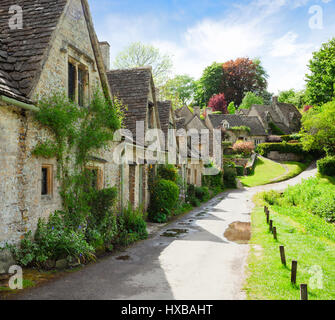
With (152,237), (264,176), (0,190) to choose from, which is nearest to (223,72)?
(264,176)

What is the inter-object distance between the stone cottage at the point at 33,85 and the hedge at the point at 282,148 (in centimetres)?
4255

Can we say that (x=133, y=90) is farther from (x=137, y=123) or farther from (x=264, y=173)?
(x=264, y=173)

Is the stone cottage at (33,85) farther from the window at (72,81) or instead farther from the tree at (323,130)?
the tree at (323,130)

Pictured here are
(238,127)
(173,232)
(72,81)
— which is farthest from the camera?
(238,127)

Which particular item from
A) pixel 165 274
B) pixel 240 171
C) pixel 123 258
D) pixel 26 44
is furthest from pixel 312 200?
pixel 240 171

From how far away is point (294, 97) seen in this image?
272 feet

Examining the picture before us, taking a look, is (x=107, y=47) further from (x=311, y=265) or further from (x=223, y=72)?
(x=223, y=72)

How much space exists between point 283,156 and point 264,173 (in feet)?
29.1

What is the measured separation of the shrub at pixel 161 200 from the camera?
16.3 meters

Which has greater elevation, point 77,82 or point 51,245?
point 77,82

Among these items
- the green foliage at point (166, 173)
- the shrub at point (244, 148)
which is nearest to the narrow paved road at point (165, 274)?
the green foliage at point (166, 173)

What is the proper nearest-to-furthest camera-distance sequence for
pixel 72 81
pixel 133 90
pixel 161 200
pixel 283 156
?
pixel 72 81
pixel 161 200
pixel 133 90
pixel 283 156

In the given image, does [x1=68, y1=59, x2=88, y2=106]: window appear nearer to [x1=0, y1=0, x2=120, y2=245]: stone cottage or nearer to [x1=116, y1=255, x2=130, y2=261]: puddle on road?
[x1=0, y1=0, x2=120, y2=245]: stone cottage

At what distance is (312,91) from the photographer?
4834 cm
